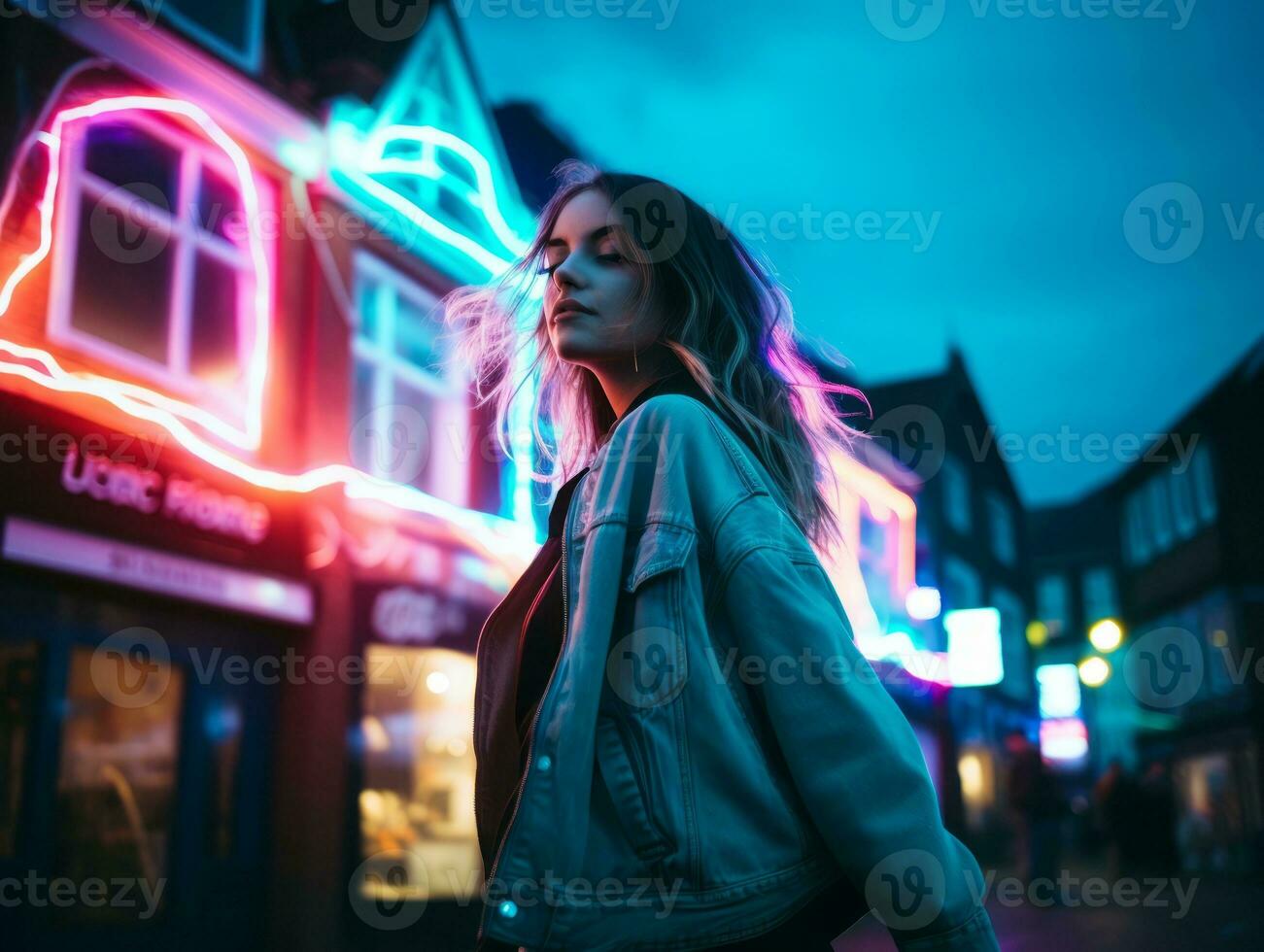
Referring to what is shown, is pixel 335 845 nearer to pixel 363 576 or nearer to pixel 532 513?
pixel 363 576

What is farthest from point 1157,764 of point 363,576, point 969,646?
point 363,576

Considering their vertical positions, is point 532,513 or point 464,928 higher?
point 532,513

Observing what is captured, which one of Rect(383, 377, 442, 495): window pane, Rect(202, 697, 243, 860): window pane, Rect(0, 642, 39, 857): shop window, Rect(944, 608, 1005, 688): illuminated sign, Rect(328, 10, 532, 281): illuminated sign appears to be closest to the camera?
Rect(0, 642, 39, 857): shop window

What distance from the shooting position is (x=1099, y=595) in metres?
49.5

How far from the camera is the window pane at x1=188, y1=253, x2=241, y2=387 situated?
9.18 m

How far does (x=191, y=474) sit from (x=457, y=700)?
153 inches

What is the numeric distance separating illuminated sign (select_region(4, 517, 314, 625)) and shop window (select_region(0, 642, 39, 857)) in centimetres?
59

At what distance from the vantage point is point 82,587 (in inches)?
309

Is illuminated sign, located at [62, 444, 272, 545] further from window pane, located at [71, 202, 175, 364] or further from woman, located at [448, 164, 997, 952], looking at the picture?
woman, located at [448, 164, 997, 952]

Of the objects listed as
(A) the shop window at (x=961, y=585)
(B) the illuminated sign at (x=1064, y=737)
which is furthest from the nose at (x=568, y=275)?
(B) the illuminated sign at (x=1064, y=737)

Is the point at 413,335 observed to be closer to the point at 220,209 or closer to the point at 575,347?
the point at 220,209

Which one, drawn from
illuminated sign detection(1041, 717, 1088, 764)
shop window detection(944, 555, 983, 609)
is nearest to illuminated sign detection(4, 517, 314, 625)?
shop window detection(944, 555, 983, 609)

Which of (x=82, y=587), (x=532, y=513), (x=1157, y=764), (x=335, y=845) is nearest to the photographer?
(x=82, y=587)

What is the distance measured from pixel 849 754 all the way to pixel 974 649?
27.4 meters
